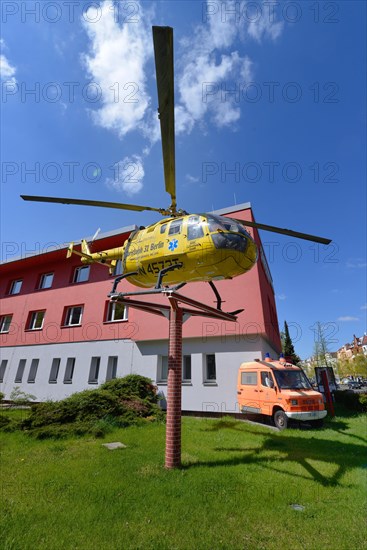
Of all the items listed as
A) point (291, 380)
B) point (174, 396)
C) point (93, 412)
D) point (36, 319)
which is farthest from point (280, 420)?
point (36, 319)

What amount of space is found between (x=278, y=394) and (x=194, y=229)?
28.1ft

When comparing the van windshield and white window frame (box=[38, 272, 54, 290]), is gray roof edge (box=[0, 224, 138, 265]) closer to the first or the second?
white window frame (box=[38, 272, 54, 290])

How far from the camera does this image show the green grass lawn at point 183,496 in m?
3.85

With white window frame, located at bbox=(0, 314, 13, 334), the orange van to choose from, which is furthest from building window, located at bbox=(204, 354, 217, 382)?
white window frame, located at bbox=(0, 314, 13, 334)

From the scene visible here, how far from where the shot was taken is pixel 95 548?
358 centimetres

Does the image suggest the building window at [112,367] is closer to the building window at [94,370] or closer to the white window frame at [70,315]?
the building window at [94,370]

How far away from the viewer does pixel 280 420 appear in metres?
11.4

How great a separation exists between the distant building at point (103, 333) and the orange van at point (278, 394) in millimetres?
1143

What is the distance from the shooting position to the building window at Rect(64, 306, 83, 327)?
65.6ft

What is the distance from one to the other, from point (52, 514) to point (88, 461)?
2589 millimetres

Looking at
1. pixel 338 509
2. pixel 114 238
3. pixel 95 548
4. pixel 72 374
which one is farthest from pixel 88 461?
pixel 114 238

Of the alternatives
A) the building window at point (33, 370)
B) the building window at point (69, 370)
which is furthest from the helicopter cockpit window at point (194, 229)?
the building window at point (33, 370)

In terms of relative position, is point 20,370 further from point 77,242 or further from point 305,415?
point 305,415

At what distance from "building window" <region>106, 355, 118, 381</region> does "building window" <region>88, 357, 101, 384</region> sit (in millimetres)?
960
